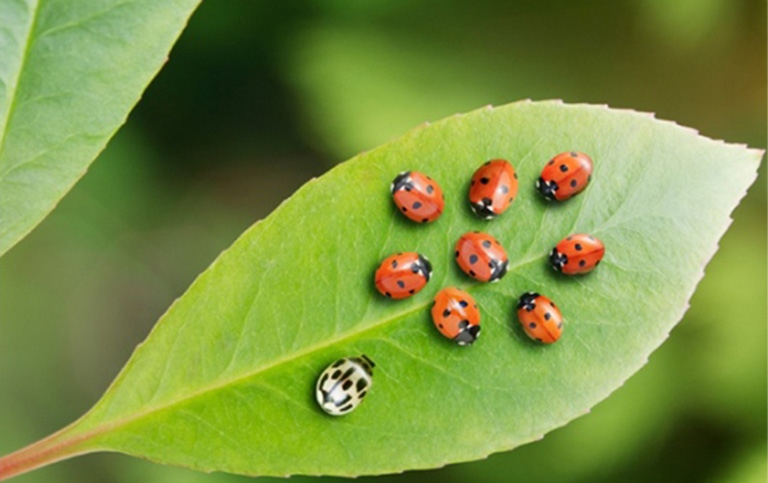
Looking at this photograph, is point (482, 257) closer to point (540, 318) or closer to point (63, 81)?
point (540, 318)

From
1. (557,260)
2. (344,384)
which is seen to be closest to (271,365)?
(344,384)

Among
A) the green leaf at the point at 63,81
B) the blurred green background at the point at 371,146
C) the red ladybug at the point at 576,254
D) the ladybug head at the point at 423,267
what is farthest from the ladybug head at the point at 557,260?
the blurred green background at the point at 371,146

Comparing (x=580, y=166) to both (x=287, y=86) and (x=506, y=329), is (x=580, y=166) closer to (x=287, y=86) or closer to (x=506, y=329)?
(x=506, y=329)

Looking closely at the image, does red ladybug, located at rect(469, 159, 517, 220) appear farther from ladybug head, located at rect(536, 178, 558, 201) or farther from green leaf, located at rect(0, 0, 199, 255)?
green leaf, located at rect(0, 0, 199, 255)

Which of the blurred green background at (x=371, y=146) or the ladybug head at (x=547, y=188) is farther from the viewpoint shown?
the blurred green background at (x=371, y=146)

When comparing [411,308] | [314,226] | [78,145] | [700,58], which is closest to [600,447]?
[700,58]

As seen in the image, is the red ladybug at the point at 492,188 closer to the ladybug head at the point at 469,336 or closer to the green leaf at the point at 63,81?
the ladybug head at the point at 469,336

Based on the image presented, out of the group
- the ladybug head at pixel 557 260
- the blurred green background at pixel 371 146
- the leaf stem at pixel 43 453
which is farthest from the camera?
the blurred green background at pixel 371 146
